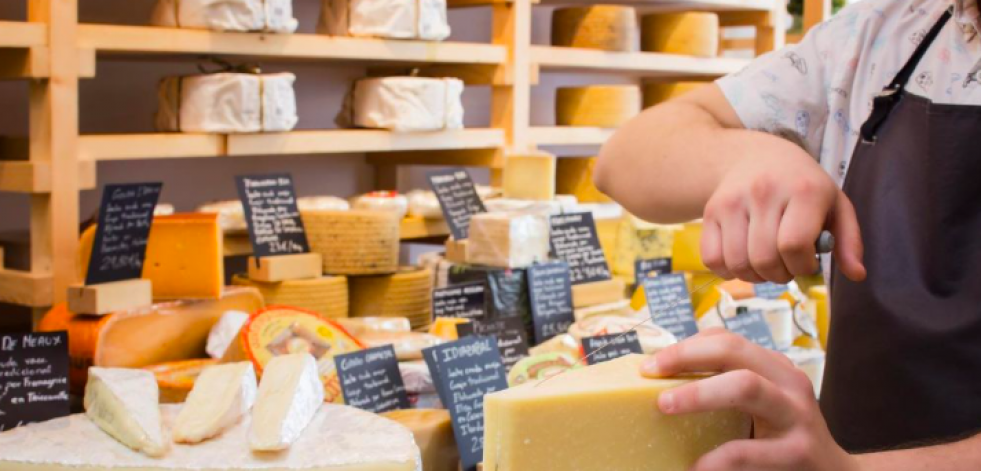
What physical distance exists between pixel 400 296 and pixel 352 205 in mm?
396

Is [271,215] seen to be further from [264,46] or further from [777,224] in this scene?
[777,224]

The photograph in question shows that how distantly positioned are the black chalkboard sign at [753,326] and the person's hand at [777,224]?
1.79m

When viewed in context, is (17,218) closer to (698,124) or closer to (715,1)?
(698,124)

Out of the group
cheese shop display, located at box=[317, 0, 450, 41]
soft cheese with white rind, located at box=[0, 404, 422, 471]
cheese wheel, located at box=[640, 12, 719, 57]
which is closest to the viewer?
soft cheese with white rind, located at box=[0, 404, 422, 471]

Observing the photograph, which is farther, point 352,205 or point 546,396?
point 352,205

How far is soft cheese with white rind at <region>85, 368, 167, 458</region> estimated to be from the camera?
1.65 metres

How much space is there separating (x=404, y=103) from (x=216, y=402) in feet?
5.08

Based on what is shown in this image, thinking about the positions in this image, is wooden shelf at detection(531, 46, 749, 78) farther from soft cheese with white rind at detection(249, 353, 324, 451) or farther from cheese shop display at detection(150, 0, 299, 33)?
soft cheese with white rind at detection(249, 353, 324, 451)

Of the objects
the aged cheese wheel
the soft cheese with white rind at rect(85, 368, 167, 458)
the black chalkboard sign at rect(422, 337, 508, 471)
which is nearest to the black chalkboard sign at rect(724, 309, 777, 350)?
the black chalkboard sign at rect(422, 337, 508, 471)

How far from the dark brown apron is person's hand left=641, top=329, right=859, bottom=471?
1.44 ft

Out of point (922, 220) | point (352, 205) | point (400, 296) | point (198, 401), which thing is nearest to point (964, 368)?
point (922, 220)

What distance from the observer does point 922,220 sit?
5.07 feet

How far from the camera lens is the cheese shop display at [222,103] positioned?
2.73 metres

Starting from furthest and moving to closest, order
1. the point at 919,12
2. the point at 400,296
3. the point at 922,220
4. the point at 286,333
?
the point at 400,296 → the point at 286,333 → the point at 919,12 → the point at 922,220
